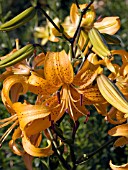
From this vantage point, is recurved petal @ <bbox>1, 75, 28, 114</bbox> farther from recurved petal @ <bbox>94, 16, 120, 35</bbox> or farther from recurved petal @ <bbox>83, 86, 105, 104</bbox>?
recurved petal @ <bbox>94, 16, 120, 35</bbox>

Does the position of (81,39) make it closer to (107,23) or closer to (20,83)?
(107,23)

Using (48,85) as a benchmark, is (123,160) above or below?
below

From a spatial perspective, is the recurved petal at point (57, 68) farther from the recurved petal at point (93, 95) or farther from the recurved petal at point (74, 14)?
the recurved petal at point (74, 14)

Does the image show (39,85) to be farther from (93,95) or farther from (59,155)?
(59,155)

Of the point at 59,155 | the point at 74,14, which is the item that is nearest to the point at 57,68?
the point at 59,155

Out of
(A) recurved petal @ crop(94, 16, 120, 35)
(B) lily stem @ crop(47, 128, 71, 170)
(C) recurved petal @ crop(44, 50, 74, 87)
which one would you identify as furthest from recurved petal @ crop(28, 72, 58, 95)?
(A) recurved petal @ crop(94, 16, 120, 35)

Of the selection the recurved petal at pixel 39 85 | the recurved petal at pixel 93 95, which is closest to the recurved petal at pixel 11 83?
the recurved petal at pixel 39 85

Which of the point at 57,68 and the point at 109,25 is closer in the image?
the point at 57,68

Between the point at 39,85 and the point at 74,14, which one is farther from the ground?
the point at 74,14

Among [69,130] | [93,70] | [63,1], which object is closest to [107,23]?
[93,70]
